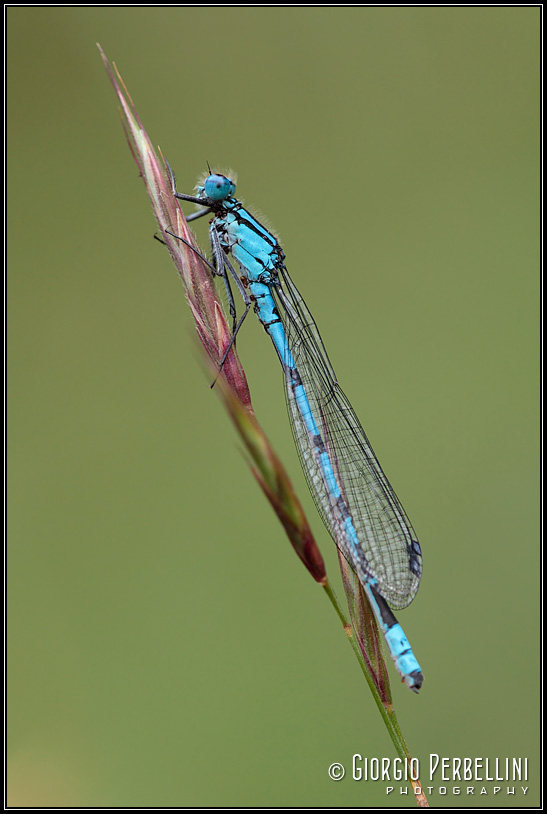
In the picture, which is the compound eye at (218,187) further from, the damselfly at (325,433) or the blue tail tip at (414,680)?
the blue tail tip at (414,680)

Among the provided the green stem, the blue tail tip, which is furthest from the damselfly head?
the blue tail tip

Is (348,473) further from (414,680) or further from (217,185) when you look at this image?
(217,185)

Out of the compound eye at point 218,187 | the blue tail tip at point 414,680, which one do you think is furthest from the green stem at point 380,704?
the compound eye at point 218,187

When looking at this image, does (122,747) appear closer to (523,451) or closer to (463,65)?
(523,451)

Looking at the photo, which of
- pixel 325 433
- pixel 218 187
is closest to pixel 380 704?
Result: pixel 325 433

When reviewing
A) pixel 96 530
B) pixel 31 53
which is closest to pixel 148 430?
pixel 96 530

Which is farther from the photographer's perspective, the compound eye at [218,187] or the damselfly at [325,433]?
the compound eye at [218,187]

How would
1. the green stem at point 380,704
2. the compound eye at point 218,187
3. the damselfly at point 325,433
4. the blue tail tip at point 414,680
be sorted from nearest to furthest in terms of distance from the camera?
the green stem at point 380,704 → the blue tail tip at point 414,680 → the damselfly at point 325,433 → the compound eye at point 218,187
